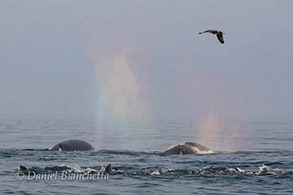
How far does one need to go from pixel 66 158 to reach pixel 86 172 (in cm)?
556

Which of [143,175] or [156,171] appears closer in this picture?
[143,175]

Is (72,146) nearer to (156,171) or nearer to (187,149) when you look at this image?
(187,149)

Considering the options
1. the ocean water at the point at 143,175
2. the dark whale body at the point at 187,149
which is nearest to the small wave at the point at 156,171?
the ocean water at the point at 143,175

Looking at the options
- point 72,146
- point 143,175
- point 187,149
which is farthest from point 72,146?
point 143,175

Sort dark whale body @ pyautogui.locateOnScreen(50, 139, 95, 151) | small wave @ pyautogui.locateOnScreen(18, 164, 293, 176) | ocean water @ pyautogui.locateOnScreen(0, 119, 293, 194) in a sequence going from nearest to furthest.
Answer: ocean water @ pyautogui.locateOnScreen(0, 119, 293, 194)
small wave @ pyautogui.locateOnScreen(18, 164, 293, 176)
dark whale body @ pyautogui.locateOnScreen(50, 139, 95, 151)

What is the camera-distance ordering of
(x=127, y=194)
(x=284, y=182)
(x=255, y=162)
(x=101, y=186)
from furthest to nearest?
(x=255, y=162), (x=284, y=182), (x=101, y=186), (x=127, y=194)

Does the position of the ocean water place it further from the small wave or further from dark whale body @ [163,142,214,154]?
dark whale body @ [163,142,214,154]

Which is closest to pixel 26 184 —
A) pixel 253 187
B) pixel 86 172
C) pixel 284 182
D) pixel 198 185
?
pixel 86 172

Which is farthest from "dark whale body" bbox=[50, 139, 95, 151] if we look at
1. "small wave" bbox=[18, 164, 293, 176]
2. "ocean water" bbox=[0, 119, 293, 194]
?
"small wave" bbox=[18, 164, 293, 176]

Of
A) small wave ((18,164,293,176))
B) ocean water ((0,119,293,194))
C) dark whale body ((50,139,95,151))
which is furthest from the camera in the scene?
dark whale body ((50,139,95,151))

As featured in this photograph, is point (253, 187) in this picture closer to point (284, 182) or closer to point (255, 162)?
point (284, 182)

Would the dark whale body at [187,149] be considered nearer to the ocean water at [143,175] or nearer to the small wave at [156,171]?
the ocean water at [143,175]

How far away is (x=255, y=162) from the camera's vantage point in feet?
82.0

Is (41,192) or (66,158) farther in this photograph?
(66,158)
